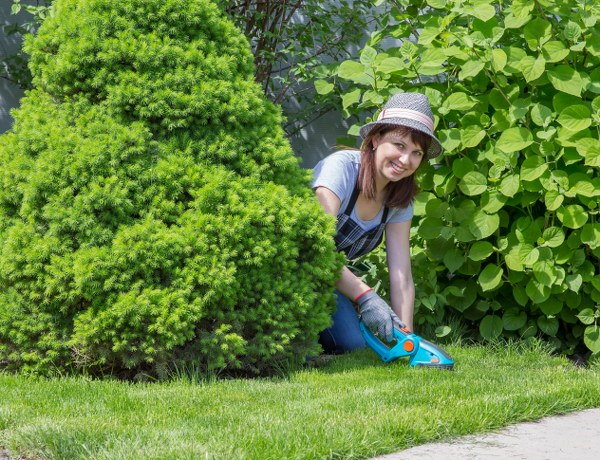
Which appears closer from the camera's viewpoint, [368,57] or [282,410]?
[282,410]

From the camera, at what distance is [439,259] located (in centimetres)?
461

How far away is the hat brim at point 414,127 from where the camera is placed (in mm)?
3924

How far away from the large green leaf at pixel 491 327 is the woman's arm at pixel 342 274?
0.98m

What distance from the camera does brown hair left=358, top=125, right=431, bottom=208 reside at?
4.03m

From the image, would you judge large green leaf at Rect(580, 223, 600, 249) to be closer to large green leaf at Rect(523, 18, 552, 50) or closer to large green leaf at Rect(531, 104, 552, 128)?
large green leaf at Rect(531, 104, 552, 128)

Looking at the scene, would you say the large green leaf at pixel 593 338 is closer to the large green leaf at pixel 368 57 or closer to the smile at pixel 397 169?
the smile at pixel 397 169

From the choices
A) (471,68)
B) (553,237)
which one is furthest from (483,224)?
(471,68)

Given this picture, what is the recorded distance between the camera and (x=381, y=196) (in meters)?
4.29

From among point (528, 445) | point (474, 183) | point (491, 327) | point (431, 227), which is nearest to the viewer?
point (528, 445)

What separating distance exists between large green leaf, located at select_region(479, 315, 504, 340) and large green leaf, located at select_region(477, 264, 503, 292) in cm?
32

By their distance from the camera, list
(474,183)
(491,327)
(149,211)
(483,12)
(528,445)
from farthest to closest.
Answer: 1. (491,327)
2. (474,183)
3. (483,12)
4. (149,211)
5. (528,445)

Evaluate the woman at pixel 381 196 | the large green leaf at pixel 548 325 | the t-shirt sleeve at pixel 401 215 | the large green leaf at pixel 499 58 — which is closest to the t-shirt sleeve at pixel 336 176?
the woman at pixel 381 196

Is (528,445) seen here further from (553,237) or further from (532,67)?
(532,67)

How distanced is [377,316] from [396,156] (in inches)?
31.8
